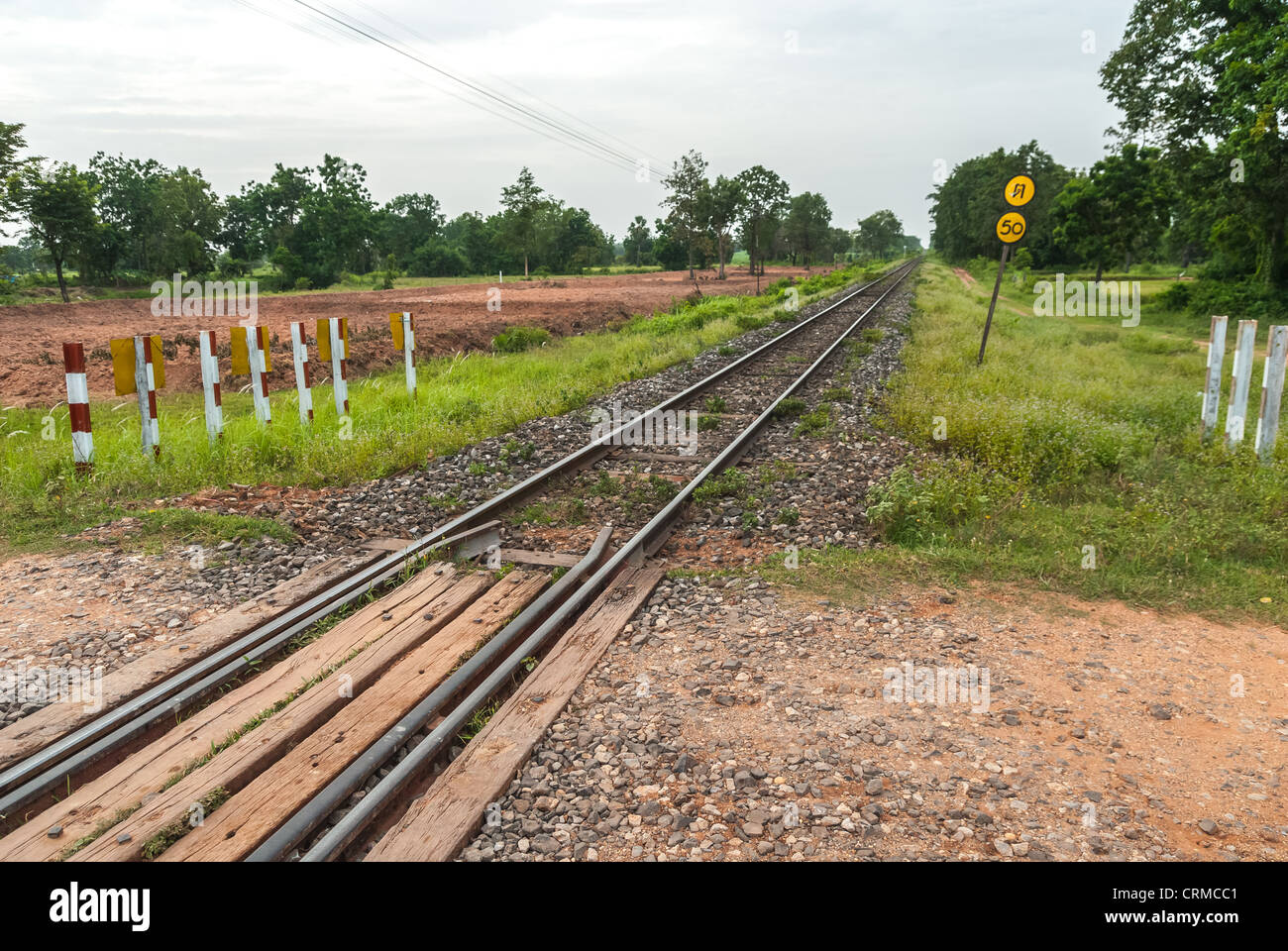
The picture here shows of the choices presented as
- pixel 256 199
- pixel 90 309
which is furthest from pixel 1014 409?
pixel 256 199

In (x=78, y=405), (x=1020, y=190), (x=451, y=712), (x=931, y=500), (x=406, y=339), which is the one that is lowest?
(x=451, y=712)

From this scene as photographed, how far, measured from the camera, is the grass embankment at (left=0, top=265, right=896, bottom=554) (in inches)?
248

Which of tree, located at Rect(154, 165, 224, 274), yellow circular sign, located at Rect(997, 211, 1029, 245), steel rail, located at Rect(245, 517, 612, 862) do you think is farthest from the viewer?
tree, located at Rect(154, 165, 224, 274)

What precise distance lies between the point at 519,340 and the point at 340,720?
16.0 meters

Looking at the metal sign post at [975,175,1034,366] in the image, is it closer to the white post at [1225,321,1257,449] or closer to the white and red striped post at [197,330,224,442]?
the white post at [1225,321,1257,449]

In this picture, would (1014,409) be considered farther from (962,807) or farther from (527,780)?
(527,780)

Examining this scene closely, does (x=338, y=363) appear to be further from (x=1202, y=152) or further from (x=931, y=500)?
(x=1202, y=152)

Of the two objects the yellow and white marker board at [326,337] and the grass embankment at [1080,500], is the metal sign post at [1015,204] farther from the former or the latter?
the yellow and white marker board at [326,337]

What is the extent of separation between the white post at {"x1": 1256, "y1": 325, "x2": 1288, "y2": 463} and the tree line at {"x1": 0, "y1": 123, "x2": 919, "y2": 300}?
115 feet

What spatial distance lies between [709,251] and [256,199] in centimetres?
4082

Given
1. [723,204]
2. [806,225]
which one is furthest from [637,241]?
[723,204]

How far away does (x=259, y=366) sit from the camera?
8531mm

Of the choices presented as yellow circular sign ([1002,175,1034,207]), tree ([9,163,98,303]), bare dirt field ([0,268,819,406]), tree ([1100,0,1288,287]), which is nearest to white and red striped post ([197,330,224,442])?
bare dirt field ([0,268,819,406])

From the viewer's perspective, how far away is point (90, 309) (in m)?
26.1
